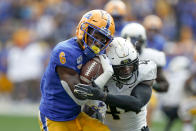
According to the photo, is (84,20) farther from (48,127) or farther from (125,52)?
(48,127)

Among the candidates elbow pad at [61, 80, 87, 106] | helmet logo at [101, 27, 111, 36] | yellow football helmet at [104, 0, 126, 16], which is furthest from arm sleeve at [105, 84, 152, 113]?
yellow football helmet at [104, 0, 126, 16]

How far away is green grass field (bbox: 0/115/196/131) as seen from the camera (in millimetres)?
8169

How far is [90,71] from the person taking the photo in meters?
3.69

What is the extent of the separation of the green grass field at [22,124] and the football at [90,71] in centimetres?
453

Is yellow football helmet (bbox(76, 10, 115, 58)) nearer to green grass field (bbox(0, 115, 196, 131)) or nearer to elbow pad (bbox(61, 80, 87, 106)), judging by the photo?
elbow pad (bbox(61, 80, 87, 106))

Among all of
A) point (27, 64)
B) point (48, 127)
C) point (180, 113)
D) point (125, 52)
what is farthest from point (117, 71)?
point (27, 64)

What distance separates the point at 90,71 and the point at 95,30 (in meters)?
0.35

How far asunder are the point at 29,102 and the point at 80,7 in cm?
281

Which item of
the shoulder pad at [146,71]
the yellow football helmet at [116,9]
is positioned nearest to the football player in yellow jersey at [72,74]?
the shoulder pad at [146,71]

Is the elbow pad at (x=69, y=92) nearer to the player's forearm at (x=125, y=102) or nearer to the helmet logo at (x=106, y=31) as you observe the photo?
the player's forearm at (x=125, y=102)

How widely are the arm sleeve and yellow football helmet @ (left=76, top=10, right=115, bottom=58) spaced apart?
394 millimetres

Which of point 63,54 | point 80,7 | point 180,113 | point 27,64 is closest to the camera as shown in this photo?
point 63,54

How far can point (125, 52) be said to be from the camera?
3.80 m

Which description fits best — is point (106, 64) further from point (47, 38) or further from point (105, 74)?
point (47, 38)
